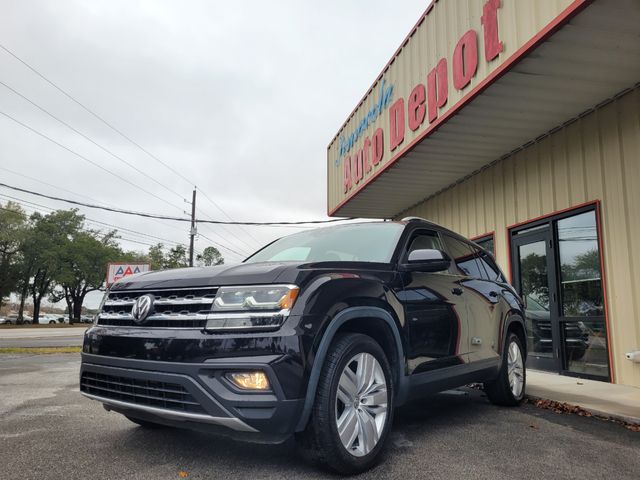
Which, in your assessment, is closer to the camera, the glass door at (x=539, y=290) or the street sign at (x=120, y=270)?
the glass door at (x=539, y=290)

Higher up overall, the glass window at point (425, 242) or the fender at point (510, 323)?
the glass window at point (425, 242)

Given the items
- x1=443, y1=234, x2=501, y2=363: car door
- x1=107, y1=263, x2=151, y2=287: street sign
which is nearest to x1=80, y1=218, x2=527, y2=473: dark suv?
x1=443, y1=234, x2=501, y2=363: car door

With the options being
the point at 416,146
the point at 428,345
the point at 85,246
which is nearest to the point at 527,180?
the point at 416,146

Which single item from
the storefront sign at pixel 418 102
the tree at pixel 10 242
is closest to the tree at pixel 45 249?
the tree at pixel 10 242

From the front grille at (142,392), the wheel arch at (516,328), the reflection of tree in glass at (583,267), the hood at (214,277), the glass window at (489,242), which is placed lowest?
the front grille at (142,392)

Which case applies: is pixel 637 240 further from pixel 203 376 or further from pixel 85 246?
pixel 85 246

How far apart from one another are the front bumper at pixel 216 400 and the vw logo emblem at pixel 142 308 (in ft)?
1.00

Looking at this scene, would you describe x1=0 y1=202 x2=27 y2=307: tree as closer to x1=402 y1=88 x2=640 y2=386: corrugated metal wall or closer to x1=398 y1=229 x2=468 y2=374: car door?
x1=402 y1=88 x2=640 y2=386: corrugated metal wall

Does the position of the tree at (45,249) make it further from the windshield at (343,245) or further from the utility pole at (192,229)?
the windshield at (343,245)

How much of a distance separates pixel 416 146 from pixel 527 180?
6.67 ft

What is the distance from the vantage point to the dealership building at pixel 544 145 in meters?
5.96

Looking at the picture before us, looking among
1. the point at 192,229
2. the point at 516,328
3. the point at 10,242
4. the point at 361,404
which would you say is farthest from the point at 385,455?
the point at 10,242

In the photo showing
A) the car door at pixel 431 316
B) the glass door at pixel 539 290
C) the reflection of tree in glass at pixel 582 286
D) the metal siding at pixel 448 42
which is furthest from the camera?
the glass door at pixel 539 290

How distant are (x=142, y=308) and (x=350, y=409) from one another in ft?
4.73
